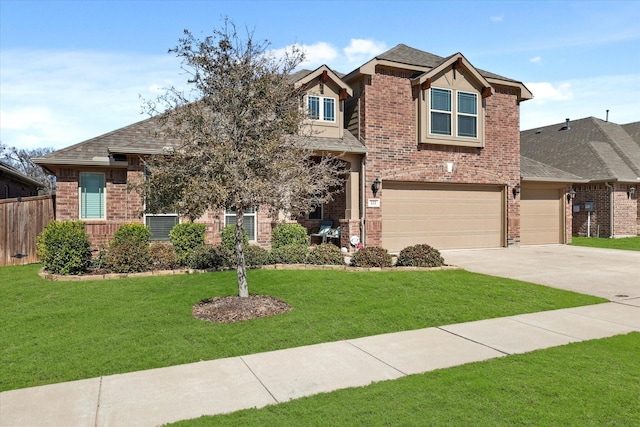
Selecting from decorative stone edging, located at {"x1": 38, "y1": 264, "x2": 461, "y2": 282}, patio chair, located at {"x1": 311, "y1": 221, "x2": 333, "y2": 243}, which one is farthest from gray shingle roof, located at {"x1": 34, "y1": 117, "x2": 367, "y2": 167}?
decorative stone edging, located at {"x1": 38, "y1": 264, "x2": 461, "y2": 282}

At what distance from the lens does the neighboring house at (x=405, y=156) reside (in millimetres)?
12969

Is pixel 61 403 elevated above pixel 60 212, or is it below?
below

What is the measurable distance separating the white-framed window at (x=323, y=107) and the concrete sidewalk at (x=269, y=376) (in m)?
9.88

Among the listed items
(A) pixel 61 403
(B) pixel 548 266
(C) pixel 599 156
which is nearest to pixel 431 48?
(B) pixel 548 266

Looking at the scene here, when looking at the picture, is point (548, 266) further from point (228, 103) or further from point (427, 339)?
point (228, 103)

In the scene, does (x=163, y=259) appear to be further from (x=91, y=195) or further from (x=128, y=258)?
(x=91, y=195)

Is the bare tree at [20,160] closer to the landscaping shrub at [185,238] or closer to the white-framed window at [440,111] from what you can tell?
the landscaping shrub at [185,238]

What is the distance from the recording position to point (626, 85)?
19531mm

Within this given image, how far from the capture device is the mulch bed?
22.1ft

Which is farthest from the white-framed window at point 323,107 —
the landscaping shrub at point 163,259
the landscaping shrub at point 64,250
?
the landscaping shrub at point 64,250

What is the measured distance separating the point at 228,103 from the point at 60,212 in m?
8.46

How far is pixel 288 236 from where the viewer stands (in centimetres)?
1320

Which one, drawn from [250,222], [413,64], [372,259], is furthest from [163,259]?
[413,64]

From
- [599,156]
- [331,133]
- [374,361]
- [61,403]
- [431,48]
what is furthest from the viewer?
[599,156]
